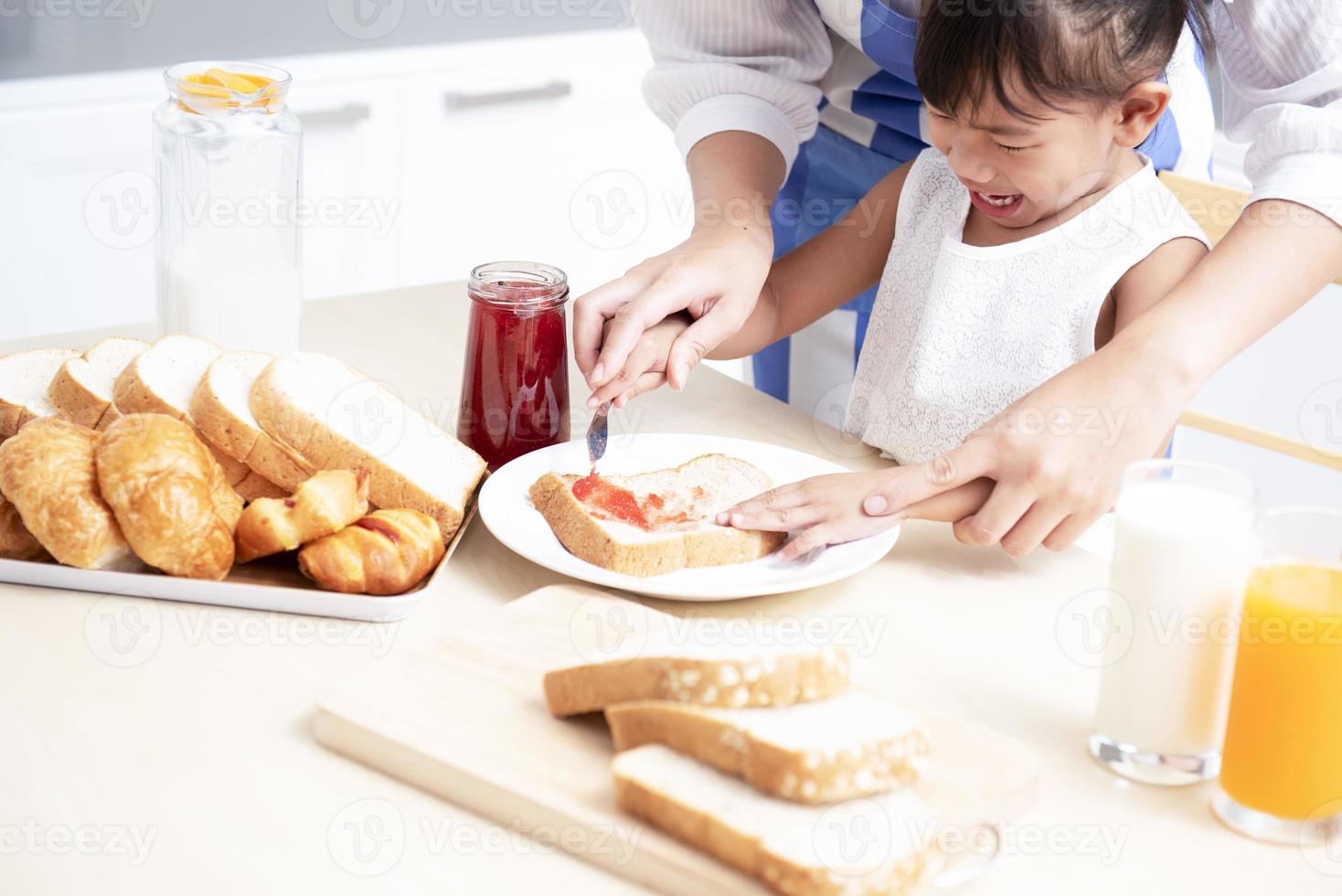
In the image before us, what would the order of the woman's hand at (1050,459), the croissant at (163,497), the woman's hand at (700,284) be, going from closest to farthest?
the croissant at (163,497) < the woman's hand at (1050,459) < the woman's hand at (700,284)

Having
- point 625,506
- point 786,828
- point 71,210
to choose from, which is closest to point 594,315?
point 625,506

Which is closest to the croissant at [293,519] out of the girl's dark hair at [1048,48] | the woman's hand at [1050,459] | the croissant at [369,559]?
the croissant at [369,559]

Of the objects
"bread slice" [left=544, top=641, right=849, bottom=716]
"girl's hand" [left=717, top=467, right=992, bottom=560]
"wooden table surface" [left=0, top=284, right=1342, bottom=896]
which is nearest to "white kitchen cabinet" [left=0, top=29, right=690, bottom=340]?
"wooden table surface" [left=0, top=284, right=1342, bottom=896]

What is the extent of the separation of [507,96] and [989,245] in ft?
6.73

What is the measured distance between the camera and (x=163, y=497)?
103 cm

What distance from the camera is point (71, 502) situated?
3.38 ft

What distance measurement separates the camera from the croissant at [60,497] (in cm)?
103

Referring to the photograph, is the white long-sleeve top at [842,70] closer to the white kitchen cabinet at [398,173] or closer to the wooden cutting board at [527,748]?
the wooden cutting board at [527,748]

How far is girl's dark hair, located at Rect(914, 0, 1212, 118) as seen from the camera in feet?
4.05

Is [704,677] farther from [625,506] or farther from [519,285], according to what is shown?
[519,285]

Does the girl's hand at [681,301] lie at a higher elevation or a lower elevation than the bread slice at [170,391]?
higher

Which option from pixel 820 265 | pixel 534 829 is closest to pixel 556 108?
pixel 820 265

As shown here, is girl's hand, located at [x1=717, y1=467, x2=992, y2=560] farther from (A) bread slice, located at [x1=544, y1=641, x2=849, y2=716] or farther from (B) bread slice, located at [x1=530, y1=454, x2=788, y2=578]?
(A) bread slice, located at [x1=544, y1=641, x2=849, y2=716]

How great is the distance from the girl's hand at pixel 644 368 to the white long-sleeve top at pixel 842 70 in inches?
15.2
